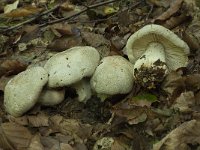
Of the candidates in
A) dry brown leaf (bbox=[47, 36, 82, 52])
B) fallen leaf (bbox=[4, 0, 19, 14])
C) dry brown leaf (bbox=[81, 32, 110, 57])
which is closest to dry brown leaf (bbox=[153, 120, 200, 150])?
dry brown leaf (bbox=[81, 32, 110, 57])

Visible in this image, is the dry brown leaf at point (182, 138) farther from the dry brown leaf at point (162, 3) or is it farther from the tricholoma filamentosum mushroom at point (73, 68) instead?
the dry brown leaf at point (162, 3)

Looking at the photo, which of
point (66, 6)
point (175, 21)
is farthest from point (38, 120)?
point (66, 6)

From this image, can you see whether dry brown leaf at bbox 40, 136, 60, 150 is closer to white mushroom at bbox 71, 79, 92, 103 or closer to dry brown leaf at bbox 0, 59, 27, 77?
white mushroom at bbox 71, 79, 92, 103

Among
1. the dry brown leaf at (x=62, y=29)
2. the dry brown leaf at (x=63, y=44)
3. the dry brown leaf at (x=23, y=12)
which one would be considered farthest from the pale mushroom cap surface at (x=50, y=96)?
the dry brown leaf at (x=23, y=12)

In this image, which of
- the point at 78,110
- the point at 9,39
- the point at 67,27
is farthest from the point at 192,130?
the point at 9,39

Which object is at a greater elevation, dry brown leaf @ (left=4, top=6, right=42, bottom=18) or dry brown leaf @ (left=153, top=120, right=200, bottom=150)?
dry brown leaf @ (left=4, top=6, right=42, bottom=18)

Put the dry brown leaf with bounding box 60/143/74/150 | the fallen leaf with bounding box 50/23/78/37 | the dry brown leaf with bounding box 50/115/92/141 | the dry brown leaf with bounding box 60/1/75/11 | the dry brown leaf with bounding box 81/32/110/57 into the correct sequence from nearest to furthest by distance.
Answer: the dry brown leaf with bounding box 60/143/74/150, the dry brown leaf with bounding box 50/115/92/141, the dry brown leaf with bounding box 81/32/110/57, the fallen leaf with bounding box 50/23/78/37, the dry brown leaf with bounding box 60/1/75/11

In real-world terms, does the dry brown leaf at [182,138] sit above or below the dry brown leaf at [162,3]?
below
